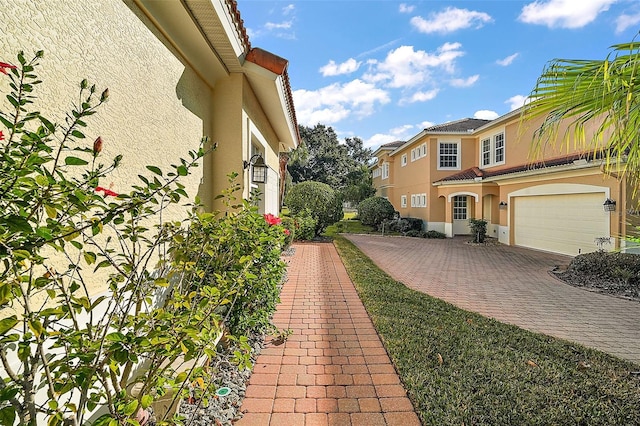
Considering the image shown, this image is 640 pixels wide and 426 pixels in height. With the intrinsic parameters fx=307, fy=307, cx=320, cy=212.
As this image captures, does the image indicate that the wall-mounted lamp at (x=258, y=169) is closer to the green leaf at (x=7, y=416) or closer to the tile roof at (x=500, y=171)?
the green leaf at (x=7, y=416)

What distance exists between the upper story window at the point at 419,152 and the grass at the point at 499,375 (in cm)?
2007

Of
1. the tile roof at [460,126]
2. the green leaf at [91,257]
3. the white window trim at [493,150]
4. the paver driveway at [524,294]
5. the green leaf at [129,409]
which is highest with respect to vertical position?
the tile roof at [460,126]

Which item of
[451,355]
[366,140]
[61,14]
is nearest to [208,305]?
[61,14]

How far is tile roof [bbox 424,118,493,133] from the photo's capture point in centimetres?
2284

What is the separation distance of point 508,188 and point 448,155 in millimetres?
6607

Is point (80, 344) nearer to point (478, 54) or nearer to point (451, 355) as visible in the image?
point (451, 355)

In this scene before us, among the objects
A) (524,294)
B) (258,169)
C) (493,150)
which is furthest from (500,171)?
(258,169)

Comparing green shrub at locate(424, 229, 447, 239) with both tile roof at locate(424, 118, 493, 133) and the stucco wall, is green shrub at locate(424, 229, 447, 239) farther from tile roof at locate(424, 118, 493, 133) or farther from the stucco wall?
the stucco wall

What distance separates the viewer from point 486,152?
70.6ft

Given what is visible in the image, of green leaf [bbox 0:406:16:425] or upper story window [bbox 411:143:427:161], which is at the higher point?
upper story window [bbox 411:143:427:161]

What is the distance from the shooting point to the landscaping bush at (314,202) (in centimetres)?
1798

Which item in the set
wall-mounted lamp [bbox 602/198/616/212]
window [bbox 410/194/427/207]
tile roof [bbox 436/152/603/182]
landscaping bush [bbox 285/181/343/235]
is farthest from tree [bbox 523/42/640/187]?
window [bbox 410/194/427/207]

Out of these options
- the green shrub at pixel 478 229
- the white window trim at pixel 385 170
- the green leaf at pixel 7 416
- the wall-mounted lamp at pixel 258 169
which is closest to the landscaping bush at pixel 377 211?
the white window trim at pixel 385 170

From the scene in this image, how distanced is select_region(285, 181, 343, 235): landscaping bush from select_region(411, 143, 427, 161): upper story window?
33.0 feet
